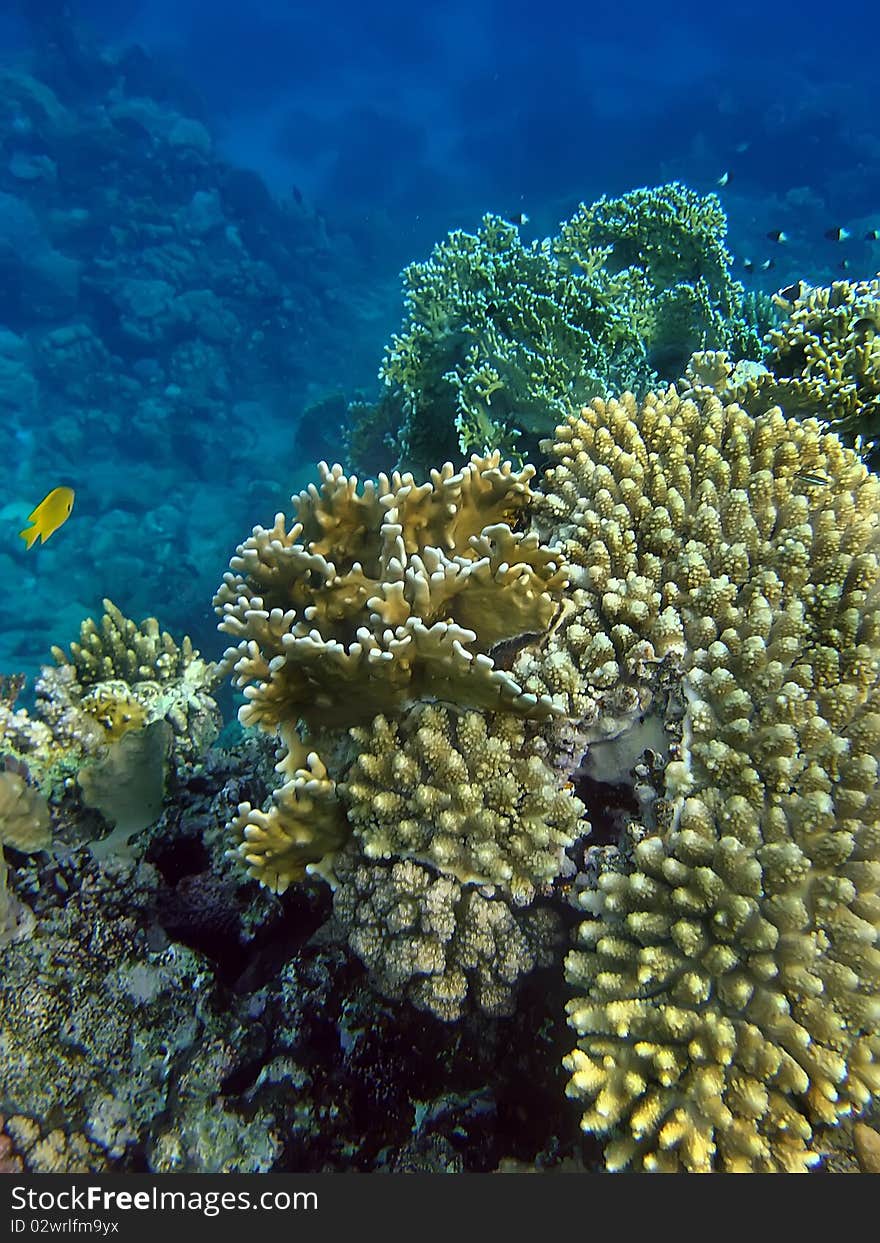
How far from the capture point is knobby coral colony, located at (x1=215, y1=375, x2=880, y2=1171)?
226 cm

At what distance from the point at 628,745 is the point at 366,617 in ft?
4.26

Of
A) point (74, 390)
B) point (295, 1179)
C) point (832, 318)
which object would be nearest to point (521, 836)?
point (295, 1179)

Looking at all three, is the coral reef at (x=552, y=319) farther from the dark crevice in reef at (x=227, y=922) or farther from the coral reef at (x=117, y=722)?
the dark crevice in reef at (x=227, y=922)

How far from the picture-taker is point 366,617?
3051 mm

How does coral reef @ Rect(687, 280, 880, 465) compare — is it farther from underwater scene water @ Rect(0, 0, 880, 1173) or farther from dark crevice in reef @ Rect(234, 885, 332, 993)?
dark crevice in reef @ Rect(234, 885, 332, 993)

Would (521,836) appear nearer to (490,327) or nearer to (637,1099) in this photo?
(637,1099)

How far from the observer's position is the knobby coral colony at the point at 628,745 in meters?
2.26

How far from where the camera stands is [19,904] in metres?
3.48

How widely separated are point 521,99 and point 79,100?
1377 inches

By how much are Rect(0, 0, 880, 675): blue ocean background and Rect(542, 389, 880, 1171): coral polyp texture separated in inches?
518

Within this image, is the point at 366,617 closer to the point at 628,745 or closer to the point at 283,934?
the point at 628,745

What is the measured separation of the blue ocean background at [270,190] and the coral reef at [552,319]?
8.09 meters

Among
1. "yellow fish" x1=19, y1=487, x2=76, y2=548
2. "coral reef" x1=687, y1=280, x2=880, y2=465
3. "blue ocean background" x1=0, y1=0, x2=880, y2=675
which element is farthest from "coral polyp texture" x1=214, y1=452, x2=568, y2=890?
"blue ocean background" x1=0, y1=0, x2=880, y2=675

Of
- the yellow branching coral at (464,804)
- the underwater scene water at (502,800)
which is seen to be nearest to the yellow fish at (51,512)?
the underwater scene water at (502,800)
